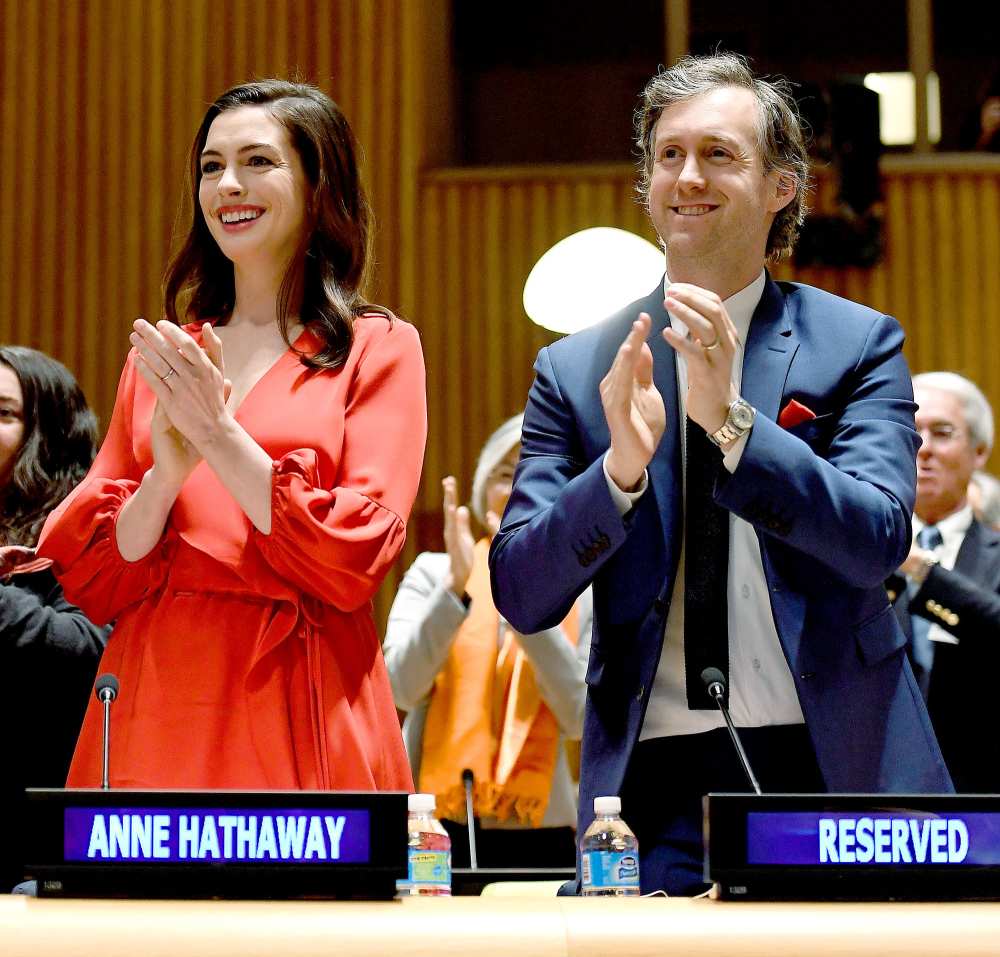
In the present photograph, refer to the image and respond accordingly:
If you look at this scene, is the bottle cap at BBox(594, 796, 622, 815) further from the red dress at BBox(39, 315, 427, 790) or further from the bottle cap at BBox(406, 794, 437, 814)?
the red dress at BBox(39, 315, 427, 790)

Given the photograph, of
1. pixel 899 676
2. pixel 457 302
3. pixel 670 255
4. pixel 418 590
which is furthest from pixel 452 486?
pixel 457 302

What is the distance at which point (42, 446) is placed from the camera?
3.01 m

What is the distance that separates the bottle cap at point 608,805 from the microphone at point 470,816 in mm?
2001

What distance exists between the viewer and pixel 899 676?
204cm

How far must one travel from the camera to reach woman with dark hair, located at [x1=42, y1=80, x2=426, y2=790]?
202 cm

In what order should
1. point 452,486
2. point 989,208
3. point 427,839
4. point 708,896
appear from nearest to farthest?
point 708,896
point 427,839
point 452,486
point 989,208

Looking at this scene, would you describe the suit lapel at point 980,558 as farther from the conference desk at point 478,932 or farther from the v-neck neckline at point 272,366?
the conference desk at point 478,932

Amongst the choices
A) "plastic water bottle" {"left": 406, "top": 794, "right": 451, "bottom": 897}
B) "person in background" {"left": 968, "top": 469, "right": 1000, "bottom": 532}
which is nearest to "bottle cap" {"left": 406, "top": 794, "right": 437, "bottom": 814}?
"plastic water bottle" {"left": 406, "top": 794, "right": 451, "bottom": 897}

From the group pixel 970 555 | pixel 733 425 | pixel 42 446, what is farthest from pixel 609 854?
pixel 970 555

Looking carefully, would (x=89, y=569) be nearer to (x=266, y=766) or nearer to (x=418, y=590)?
(x=266, y=766)

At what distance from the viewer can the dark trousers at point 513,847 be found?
12.8 feet

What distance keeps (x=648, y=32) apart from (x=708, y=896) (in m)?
5.85

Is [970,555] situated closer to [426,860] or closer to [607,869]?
[607,869]

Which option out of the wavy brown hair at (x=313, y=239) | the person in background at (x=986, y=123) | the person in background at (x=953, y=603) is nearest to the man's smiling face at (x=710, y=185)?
the wavy brown hair at (x=313, y=239)
